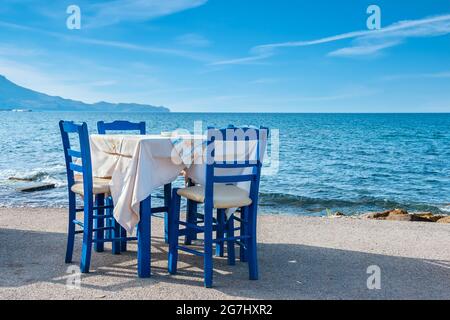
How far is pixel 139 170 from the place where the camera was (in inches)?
161

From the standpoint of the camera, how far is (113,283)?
410 cm

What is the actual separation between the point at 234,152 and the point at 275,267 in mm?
1288

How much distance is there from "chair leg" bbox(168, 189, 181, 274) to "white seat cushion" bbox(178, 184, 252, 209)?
3.4 inches

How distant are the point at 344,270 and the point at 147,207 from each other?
6.13 ft

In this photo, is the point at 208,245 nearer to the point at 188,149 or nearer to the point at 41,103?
the point at 188,149

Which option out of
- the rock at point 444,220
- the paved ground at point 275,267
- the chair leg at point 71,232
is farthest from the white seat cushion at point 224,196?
the rock at point 444,220

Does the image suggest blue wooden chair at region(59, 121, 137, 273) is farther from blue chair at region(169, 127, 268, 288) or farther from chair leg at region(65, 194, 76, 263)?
blue chair at region(169, 127, 268, 288)

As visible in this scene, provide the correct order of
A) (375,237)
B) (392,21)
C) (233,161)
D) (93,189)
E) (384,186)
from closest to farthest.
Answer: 1. (233,161)
2. (93,189)
3. (375,237)
4. (384,186)
5. (392,21)

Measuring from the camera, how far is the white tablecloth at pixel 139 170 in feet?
13.5

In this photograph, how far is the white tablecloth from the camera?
4109 millimetres

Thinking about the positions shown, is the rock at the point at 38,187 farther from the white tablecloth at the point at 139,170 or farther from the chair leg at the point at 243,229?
the chair leg at the point at 243,229

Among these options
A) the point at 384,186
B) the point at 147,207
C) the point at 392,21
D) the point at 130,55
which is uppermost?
the point at 392,21
